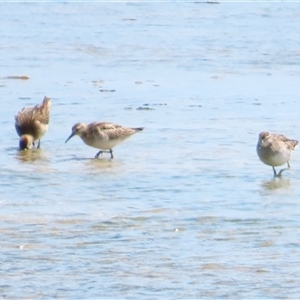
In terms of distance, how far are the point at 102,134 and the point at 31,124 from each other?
1126 mm

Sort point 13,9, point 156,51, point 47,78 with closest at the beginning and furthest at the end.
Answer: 1. point 47,78
2. point 156,51
3. point 13,9

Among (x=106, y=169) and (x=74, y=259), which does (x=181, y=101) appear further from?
(x=74, y=259)

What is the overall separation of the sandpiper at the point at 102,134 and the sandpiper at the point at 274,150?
1.78 m

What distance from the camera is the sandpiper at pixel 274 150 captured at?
11.1 meters

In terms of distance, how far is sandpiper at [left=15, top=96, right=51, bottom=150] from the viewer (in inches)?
505

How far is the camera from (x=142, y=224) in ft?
29.4

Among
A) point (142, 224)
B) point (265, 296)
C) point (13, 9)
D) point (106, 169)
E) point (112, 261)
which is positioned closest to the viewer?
point (265, 296)

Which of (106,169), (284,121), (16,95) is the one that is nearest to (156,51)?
(16,95)

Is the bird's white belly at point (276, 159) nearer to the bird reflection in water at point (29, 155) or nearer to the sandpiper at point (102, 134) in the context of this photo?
the sandpiper at point (102, 134)

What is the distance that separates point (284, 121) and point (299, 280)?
7.06m

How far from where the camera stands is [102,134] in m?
12.3

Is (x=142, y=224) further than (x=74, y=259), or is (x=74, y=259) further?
(x=142, y=224)

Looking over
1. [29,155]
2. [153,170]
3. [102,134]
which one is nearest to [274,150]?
[153,170]

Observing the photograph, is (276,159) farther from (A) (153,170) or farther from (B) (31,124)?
(B) (31,124)
